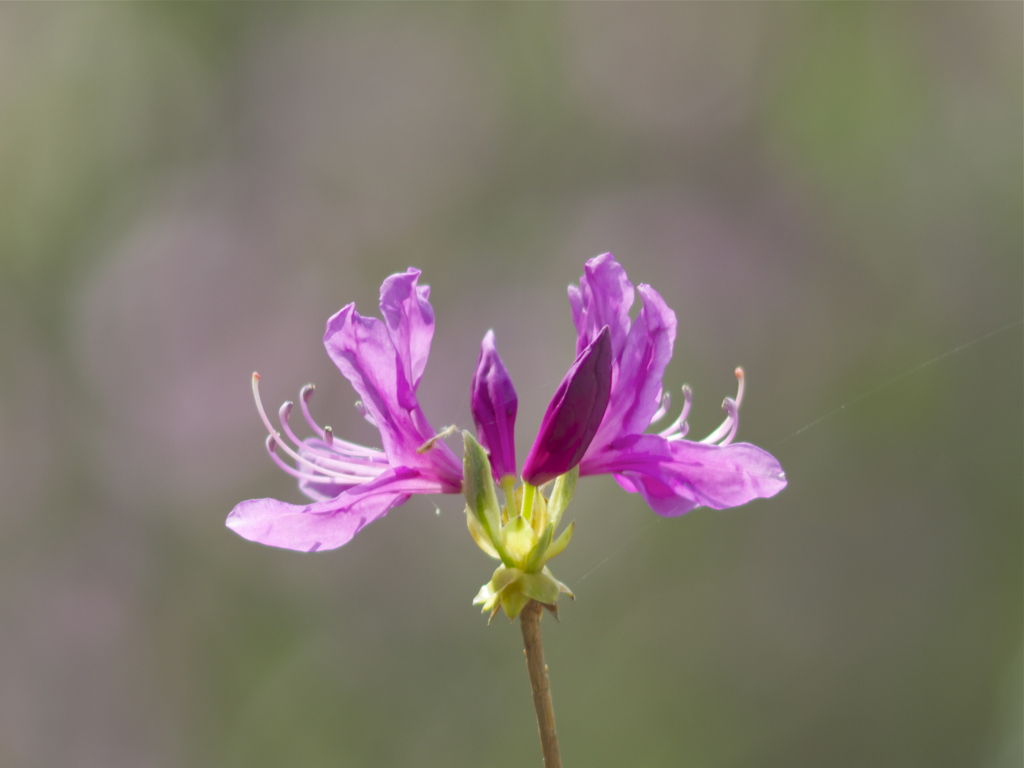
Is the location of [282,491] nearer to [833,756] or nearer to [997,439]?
[833,756]

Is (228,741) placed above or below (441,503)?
below

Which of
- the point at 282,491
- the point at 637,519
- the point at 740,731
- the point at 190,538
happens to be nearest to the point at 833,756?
the point at 740,731

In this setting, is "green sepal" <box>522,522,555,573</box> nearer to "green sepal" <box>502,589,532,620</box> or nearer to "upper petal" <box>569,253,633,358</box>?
"green sepal" <box>502,589,532,620</box>

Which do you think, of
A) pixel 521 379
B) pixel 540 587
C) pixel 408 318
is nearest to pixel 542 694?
pixel 540 587

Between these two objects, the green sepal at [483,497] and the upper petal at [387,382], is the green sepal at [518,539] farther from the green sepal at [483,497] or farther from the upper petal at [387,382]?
the upper petal at [387,382]

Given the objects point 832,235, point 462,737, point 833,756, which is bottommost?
point 833,756

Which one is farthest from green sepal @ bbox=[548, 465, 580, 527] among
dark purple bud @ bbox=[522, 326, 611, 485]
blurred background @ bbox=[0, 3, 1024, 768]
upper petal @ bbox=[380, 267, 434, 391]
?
blurred background @ bbox=[0, 3, 1024, 768]
